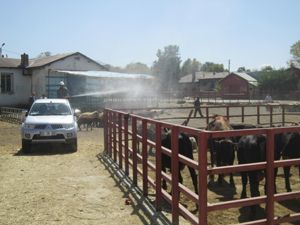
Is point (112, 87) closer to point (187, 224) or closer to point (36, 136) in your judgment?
point (36, 136)

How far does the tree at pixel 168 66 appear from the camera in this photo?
112m

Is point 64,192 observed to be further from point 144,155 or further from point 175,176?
point 175,176

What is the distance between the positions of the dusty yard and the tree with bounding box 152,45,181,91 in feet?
314

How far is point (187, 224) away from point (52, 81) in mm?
26599

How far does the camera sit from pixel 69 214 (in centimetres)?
627

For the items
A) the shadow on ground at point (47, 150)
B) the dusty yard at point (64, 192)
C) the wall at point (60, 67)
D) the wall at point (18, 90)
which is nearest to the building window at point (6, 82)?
the wall at point (18, 90)

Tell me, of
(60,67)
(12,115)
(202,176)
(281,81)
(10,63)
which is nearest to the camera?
(202,176)

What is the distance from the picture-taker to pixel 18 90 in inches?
1330

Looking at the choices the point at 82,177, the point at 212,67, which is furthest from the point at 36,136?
the point at 212,67

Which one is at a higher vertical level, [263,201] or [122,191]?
[263,201]

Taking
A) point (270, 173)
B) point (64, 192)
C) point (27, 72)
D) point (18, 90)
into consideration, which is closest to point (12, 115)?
point (18, 90)

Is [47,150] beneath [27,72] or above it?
beneath

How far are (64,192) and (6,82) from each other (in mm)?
28167

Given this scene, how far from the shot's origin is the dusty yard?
6113mm
